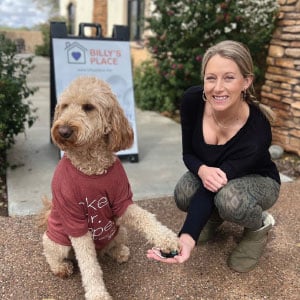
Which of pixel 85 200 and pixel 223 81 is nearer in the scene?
pixel 85 200

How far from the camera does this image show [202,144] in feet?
9.13

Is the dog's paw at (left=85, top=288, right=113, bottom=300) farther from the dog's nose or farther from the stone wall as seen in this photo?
the stone wall

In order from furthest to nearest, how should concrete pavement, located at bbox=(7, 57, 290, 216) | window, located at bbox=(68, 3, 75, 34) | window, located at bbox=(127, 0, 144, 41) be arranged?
window, located at bbox=(68, 3, 75, 34) → window, located at bbox=(127, 0, 144, 41) → concrete pavement, located at bbox=(7, 57, 290, 216)

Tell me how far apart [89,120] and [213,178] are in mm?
911

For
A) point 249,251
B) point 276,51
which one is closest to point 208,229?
point 249,251

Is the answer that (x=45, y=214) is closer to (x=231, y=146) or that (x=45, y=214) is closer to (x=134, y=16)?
(x=231, y=146)

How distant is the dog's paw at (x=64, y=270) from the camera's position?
8.63 feet

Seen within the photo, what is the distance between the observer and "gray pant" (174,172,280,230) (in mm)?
2551

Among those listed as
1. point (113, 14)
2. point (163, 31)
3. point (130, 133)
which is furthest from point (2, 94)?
point (113, 14)

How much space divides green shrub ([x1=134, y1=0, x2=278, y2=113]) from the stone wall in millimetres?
289

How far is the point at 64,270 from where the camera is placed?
264 centimetres

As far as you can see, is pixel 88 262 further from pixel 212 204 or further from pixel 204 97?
pixel 204 97

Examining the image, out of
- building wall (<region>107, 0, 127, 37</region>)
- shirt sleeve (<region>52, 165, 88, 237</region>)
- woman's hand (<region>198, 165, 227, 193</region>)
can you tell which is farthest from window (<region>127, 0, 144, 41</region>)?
shirt sleeve (<region>52, 165, 88, 237</region>)

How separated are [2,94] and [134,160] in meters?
1.68
